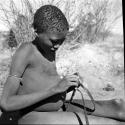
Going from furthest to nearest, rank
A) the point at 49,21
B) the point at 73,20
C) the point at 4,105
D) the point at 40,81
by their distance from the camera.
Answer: the point at 73,20
the point at 40,81
the point at 49,21
the point at 4,105

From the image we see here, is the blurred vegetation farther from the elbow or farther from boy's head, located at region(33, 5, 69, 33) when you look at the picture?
the elbow

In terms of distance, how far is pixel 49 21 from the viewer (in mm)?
2527

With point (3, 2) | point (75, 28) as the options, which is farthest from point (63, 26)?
point (75, 28)

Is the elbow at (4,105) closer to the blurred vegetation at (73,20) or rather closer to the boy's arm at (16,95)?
the boy's arm at (16,95)

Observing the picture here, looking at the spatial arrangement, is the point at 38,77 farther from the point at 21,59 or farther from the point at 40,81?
the point at 21,59

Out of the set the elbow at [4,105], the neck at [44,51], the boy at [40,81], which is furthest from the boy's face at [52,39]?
the elbow at [4,105]

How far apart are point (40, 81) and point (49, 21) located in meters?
0.39

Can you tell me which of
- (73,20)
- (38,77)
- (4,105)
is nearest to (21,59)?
(38,77)

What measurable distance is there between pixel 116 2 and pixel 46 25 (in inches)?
193

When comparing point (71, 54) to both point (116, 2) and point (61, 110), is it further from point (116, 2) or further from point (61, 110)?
point (61, 110)

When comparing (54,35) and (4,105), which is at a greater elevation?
(54,35)

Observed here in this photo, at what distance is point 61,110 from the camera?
276cm

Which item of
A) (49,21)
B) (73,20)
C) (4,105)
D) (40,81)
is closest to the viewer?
(4,105)

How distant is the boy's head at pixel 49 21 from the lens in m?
2.51
